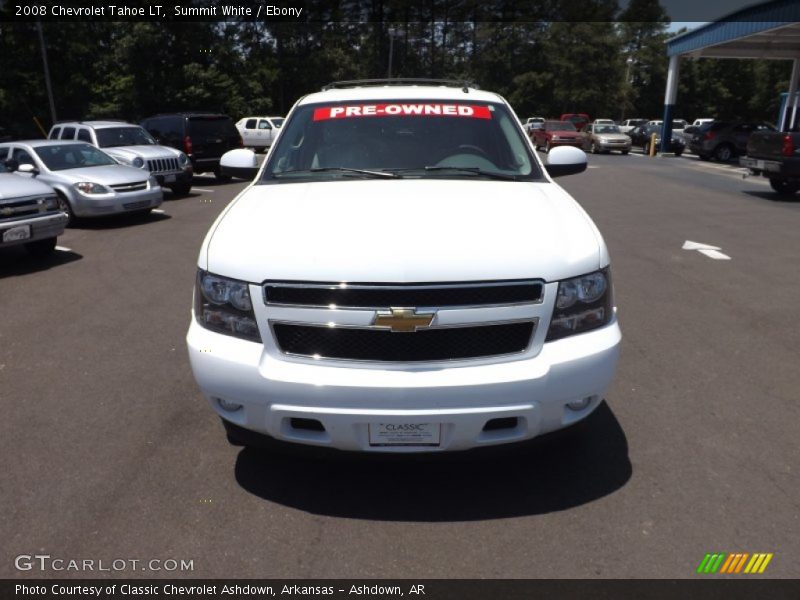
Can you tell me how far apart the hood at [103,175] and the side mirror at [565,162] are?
29.0ft

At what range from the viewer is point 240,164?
16.3 ft

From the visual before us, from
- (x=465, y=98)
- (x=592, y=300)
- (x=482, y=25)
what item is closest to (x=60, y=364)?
(x=465, y=98)

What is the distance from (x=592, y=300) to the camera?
3037mm

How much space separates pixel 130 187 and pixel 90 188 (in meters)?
0.69

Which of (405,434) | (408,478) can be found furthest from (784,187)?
(405,434)

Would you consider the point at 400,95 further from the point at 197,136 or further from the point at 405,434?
the point at 197,136

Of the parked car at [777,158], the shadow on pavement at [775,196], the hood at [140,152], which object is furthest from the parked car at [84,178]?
the shadow on pavement at [775,196]

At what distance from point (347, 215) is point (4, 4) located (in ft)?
121

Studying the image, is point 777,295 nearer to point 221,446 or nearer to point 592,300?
point 592,300

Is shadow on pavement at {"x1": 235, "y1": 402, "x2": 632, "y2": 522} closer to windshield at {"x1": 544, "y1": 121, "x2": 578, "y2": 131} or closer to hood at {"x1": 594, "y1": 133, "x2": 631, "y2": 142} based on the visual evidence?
hood at {"x1": 594, "y1": 133, "x2": 631, "y2": 142}

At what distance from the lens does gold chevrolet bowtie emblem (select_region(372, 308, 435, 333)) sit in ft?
9.07

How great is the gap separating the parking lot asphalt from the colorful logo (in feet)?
0.14

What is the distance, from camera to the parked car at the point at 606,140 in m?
32.1

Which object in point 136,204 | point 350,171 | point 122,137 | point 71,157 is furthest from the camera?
point 122,137
